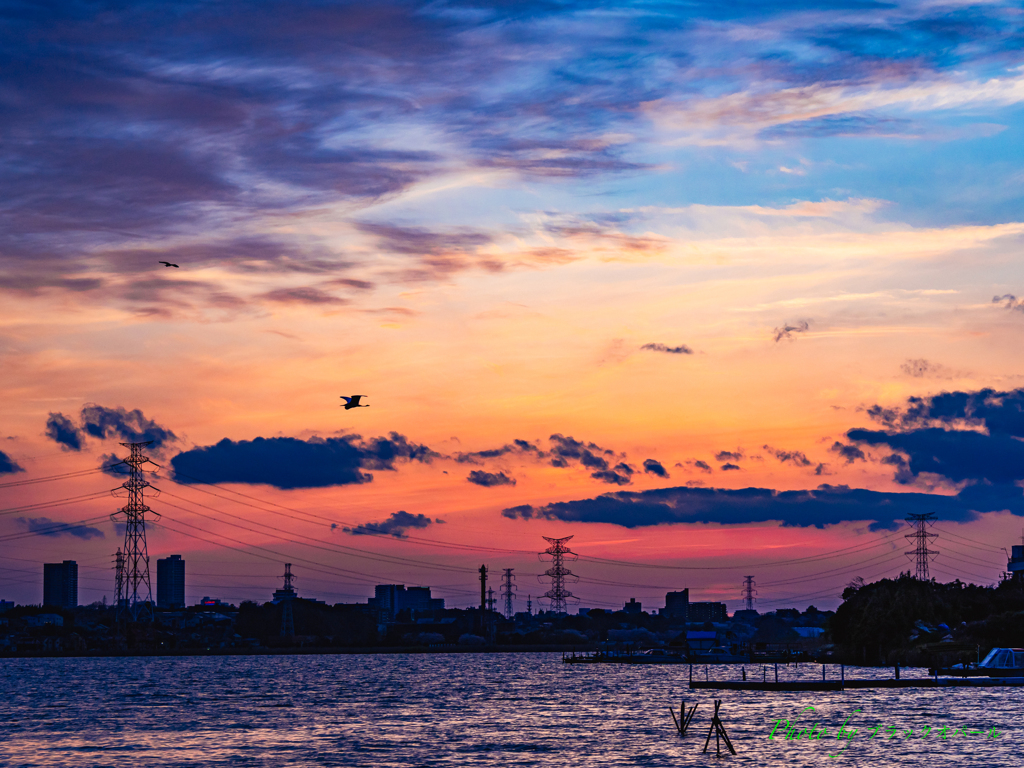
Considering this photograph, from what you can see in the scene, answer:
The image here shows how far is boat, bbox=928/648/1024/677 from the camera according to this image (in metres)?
156

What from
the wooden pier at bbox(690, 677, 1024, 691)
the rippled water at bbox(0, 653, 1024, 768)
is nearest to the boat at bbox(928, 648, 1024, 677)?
the wooden pier at bbox(690, 677, 1024, 691)

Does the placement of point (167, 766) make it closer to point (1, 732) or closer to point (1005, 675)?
point (1, 732)

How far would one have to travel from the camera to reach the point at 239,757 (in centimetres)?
9675

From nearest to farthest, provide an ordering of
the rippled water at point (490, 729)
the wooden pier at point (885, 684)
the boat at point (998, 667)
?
the rippled water at point (490, 729) → the wooden pier at point (885, 684) → the boat at point (998, 667)

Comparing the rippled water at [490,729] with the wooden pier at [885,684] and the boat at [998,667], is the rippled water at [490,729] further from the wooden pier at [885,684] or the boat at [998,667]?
the boat at [998,667]

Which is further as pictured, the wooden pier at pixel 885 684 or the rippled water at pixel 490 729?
the wooden pier at pixel 885 684

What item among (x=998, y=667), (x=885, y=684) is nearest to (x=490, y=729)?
(x=885, y=684)

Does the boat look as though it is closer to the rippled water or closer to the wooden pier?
the wooden pier

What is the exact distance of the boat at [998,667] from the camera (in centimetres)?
15625

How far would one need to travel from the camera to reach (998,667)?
158875 mm

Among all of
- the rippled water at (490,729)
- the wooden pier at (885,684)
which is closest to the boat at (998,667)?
the wooden pier at (885,684)

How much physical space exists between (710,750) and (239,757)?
38308mm

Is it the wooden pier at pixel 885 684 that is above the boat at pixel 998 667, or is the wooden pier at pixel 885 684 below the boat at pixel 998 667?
below

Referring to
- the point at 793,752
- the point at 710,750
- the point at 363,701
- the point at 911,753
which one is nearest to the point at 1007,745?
the point at 911,753
